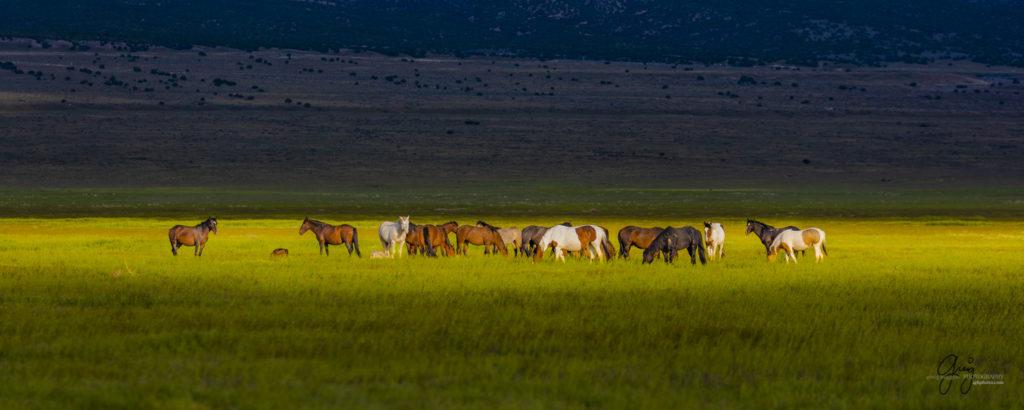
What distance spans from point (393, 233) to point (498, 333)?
11.2 meters

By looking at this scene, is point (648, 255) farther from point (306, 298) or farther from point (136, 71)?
point (136, 71)

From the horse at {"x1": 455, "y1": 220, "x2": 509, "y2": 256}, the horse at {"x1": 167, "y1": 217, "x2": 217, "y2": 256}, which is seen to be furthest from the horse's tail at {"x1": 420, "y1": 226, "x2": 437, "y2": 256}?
the horse at {"x1": 167, "y1": 217, "x2": 217, "y2": 256}

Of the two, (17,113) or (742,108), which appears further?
(742,108)

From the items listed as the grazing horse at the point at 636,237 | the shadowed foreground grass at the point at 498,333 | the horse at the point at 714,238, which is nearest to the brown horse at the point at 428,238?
the shadowed foreground grass at the point at 498,333

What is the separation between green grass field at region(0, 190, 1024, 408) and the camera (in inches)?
408

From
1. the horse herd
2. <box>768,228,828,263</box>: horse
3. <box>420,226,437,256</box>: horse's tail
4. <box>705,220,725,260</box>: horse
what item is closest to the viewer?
the horse herd

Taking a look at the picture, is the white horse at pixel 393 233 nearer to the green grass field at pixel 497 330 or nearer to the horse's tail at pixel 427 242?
the horse's tail at pixel 427 242

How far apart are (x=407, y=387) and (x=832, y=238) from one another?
1042 inches

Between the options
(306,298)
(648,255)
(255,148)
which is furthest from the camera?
(255,148)

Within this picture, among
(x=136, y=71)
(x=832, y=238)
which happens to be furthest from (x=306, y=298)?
(x=136, y=71)

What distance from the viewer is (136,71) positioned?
104m

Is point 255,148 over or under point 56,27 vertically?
under

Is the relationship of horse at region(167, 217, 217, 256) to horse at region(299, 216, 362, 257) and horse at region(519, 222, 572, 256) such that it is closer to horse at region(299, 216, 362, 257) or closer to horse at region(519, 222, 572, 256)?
horse at region(299, 216, 362, 257)

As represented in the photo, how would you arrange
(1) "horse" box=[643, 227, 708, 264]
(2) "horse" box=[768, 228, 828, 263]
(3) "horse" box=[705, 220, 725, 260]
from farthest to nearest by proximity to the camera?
(3) "horse" box=[705, 220, 725, 260], (2) "horse" box=[768, 228, 828, 263], (1) "horse" box=[643, 227, 708, 264]
